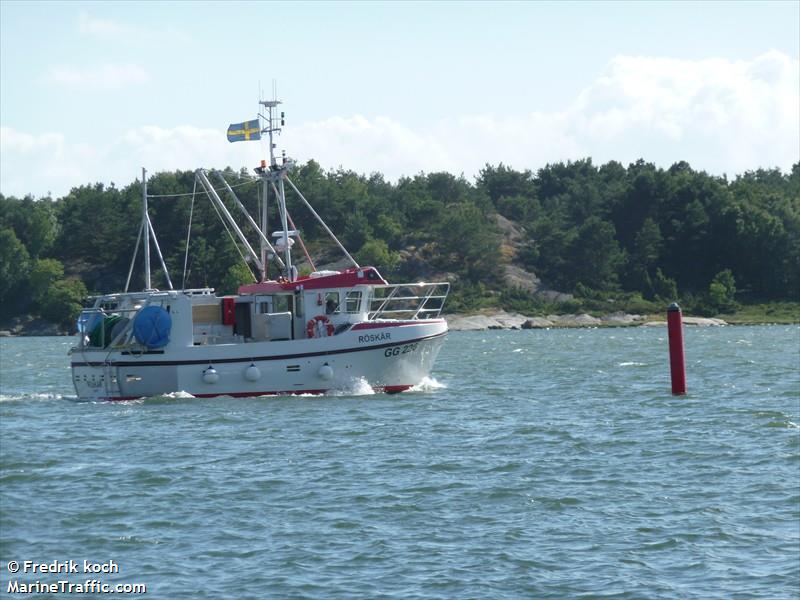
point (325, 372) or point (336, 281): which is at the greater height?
point (336, 281)

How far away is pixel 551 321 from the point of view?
118 meters

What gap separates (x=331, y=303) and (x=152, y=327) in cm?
552

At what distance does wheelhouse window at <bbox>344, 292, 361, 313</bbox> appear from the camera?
40562 millimetres

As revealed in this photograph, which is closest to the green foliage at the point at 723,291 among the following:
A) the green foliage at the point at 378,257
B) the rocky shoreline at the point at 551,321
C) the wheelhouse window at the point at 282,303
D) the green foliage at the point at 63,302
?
the rocky shoreline at the point at 551,321

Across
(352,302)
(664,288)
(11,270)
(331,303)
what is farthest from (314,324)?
(11,270)

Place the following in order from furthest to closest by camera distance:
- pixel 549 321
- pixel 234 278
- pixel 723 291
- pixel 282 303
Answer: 1. pixel 723 291
2. pixel 549 321
3. pixel 234 278
4. pixel 282 303

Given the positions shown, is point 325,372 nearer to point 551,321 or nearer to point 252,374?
point 252,374

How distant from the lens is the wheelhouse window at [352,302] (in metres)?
40.6

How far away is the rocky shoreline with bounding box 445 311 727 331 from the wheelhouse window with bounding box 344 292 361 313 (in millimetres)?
74318

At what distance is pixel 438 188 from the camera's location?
153750mm

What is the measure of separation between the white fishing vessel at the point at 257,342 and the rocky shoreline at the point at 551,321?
2922 inches

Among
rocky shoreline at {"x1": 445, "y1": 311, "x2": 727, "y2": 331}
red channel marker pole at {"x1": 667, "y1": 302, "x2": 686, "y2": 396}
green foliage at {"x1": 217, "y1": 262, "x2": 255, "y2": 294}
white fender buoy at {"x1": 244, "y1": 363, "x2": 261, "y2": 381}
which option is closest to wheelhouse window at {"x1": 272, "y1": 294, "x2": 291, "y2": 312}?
white fender buoy at {"x1": 244, "y1": 363, "x2": 261, "y2": 381}

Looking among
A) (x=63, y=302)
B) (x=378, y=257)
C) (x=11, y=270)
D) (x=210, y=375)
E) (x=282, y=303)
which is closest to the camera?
(x=210, y=375)

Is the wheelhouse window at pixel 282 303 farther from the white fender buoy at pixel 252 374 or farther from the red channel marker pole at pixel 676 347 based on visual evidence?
the red channel marker pole at pixel 676 347
